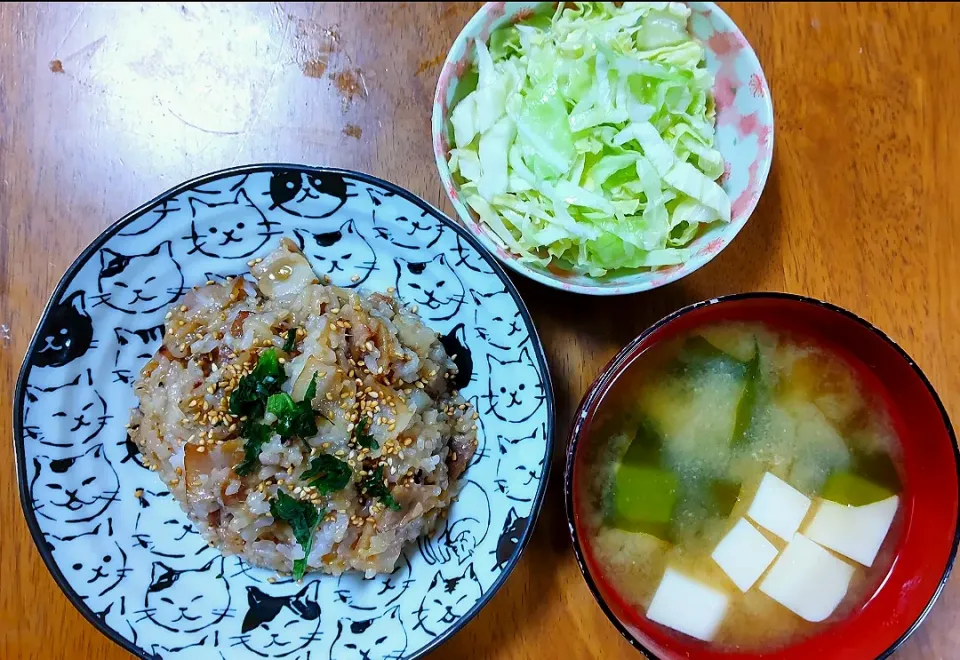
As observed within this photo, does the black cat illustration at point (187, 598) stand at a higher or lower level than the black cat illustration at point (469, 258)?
lower

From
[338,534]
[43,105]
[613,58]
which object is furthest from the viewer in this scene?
[43,105]

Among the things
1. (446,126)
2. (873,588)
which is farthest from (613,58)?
(873,588)

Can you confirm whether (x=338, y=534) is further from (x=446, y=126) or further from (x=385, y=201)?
(x=446, y=126)


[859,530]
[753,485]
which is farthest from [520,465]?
[859,530]

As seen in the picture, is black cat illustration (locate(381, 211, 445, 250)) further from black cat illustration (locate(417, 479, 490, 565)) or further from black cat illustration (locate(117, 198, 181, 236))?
black cat illustration (locate(417, 479, 490, 565))

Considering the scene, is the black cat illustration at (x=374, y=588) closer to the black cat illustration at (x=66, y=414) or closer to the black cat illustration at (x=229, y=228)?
the black cat illustration at (x=66, y=414)

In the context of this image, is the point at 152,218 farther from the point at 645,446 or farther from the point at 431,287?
the point at 645,446

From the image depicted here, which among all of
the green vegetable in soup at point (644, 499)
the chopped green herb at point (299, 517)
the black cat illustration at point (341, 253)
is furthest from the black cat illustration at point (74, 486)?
the green vegetable in soup at point (644, 499)
